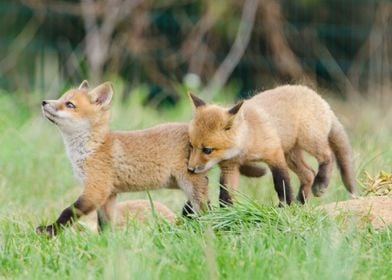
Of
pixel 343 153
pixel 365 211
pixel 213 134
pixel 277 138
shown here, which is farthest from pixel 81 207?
pixel 343 153

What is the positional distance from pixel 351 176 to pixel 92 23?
24.9 feet

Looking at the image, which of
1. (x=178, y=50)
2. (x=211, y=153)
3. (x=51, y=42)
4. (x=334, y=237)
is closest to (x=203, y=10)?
(x=178, y=50)

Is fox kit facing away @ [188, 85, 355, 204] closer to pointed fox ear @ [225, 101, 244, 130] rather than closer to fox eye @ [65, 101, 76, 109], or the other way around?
pointed fox ear @ [225, 101, 244, 130]

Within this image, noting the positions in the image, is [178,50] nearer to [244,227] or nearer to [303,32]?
[303,32]

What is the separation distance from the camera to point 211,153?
617 centimetres

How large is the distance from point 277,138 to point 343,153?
41.2 inches

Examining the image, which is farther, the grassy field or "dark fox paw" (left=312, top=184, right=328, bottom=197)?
"dark fox paw" (left=312, top=184, right=328, bottom=197)

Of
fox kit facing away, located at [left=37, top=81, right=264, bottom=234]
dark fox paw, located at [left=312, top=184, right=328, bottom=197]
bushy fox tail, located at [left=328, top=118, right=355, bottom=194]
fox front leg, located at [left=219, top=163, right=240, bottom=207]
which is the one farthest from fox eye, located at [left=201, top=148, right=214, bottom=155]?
bushy fox tail, located at [left=328, top=118, right=355, bottom=194]

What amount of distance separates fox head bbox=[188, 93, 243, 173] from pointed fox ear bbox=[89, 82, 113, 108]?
1.53 ft

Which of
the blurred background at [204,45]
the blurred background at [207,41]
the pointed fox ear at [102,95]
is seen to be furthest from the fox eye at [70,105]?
the blurred background at [207,41]

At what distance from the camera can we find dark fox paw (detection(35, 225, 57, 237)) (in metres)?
5.69

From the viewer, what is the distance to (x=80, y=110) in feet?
20.5

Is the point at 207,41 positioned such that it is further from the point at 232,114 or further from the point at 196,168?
the point at 196,168

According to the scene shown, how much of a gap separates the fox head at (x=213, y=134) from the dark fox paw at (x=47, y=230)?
857mm
